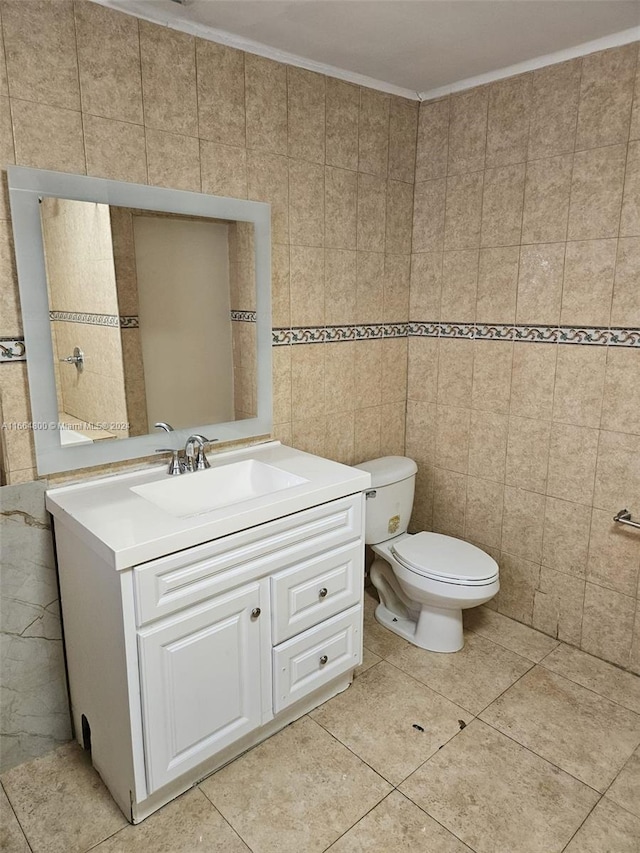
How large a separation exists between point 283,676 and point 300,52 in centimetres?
216

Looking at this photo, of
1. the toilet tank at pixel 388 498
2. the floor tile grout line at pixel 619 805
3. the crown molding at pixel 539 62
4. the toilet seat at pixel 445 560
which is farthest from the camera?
the toilet tank at pixel 388 498

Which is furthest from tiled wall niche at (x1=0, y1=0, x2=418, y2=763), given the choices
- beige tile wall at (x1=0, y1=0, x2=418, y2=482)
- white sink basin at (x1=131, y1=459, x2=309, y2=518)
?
white sink basin at (x1=131, y1=459, x2=309, y2=518)

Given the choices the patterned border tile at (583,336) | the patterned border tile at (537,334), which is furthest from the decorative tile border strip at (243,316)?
the patterned border tile at (583,336)

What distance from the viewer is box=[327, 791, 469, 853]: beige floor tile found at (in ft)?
5.16

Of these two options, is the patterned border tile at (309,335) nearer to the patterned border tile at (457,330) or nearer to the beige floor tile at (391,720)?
the patterned border tile at (457,330)

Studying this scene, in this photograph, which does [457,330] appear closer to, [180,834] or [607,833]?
[607,833]

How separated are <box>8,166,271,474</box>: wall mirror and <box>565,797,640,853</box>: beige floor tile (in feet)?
5.32

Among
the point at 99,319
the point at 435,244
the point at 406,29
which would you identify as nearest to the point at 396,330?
the point at 435,244

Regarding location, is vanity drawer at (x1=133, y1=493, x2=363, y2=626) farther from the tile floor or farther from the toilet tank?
the tile floor

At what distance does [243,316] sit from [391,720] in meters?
1.53

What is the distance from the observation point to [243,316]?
86.1 inches

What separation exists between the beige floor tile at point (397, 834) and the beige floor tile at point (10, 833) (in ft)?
2.71

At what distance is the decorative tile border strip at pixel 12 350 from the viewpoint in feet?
5.49

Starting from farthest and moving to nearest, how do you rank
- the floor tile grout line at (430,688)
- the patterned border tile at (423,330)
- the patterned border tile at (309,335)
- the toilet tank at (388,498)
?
the patterned border tile at (423,330) → the toilet tank at (388,498) → the patterned border tile at (309,335) → the floor tile grout line at (430,688)
